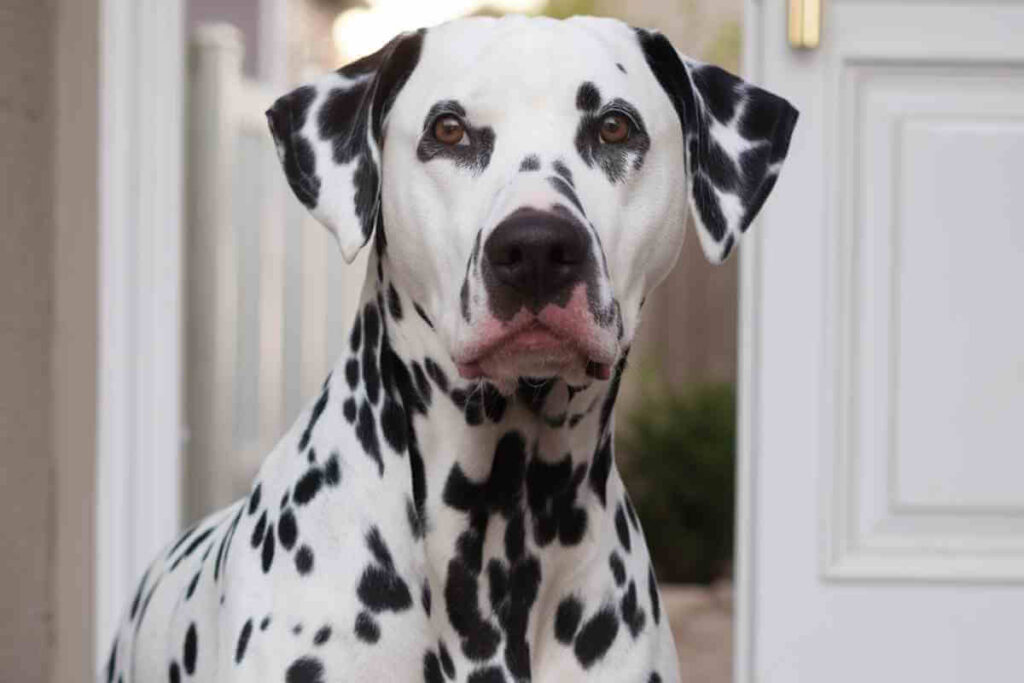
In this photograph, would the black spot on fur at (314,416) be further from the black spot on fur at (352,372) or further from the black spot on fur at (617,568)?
the black spot on fur at (617,568)

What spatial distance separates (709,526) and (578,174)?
553 centimetres

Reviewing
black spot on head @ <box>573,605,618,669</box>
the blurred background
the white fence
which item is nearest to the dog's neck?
black spot on head @ <box>573,605,618,669</box>

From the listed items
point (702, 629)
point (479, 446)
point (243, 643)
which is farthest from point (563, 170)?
point (702, 629)

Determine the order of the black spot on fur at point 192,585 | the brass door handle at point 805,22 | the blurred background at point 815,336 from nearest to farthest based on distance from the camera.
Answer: the black spot on fur at point 192,585 → the blurred background at point 815,336 → the brass door handle at point 805,22

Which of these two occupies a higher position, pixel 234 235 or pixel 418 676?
pixel 234 235

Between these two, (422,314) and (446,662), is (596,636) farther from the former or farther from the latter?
(422,314)

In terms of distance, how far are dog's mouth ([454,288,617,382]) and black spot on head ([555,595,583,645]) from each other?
319 mm

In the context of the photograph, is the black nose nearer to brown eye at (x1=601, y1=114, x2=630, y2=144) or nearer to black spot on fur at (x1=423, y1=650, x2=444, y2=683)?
brown eye at (x1=601, y1=114, x2=630, y2=144)

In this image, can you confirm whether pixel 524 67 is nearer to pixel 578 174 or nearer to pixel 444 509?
pixel 578 174

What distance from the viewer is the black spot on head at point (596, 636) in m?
1.87

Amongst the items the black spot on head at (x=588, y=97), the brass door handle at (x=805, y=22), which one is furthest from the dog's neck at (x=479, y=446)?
the brass door handle at (x=805, y=22)

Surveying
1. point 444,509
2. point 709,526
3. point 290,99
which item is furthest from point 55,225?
point 709,526

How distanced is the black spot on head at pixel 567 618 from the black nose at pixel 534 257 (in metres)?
0.44

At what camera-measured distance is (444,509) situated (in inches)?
74.9
